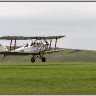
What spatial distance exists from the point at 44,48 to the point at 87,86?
43.2m

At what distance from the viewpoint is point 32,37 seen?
65.8 meters

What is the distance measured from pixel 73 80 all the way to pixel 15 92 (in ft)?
21.8

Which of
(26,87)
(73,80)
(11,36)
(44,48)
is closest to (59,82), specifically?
(73,80)

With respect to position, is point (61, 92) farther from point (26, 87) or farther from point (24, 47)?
point (24, 47)

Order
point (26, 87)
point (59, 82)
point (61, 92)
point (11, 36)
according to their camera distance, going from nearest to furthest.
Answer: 1. point (61, 92)
2. point (26, 87)
3. point (59, 82)
4. point (11, 36)

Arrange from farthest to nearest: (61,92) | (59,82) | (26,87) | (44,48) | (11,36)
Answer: (44,48)
(11,36)
(59,82)
(26,87)
(61,92)

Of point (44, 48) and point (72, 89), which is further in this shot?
point (44, 48)

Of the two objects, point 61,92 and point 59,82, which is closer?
point 61,92

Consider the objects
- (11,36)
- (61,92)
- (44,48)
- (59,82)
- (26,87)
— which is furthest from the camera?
(44,48)

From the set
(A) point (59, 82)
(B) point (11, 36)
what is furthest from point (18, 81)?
(B) point (11, 36)

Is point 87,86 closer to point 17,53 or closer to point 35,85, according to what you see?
point 35,85

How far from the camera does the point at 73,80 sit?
90.7ft

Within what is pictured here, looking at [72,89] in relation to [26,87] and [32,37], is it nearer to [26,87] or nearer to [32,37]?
[26,87]

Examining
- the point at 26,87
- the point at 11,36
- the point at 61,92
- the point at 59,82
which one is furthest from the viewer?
the point at 11,36
